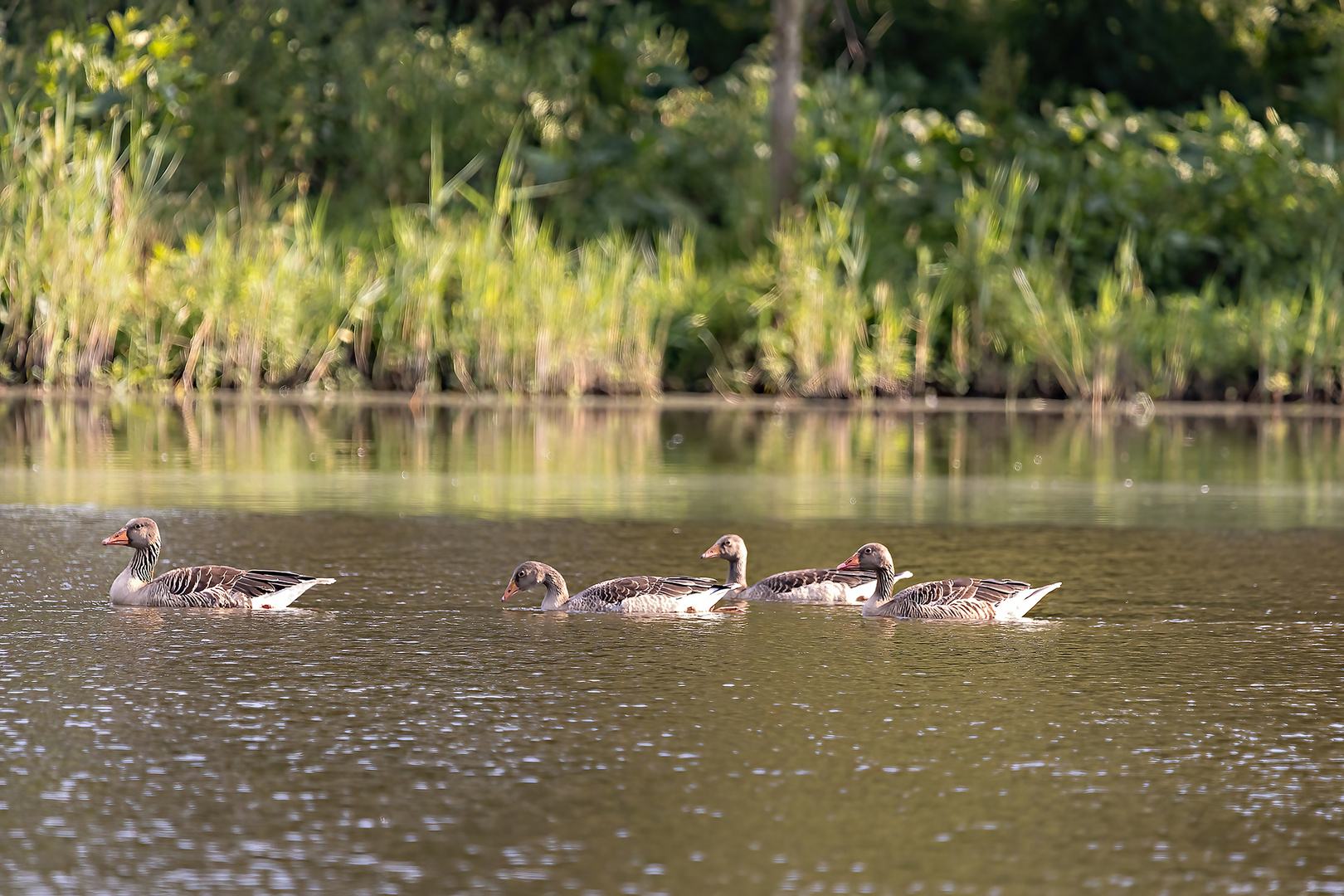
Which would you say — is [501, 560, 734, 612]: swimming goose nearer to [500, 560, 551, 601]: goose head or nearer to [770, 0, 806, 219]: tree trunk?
[500, 560, 551, 601]: goose head

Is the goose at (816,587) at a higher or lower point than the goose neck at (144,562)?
lower

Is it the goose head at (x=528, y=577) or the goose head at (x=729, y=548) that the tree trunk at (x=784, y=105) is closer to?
the goose head at (x=729, y=548)

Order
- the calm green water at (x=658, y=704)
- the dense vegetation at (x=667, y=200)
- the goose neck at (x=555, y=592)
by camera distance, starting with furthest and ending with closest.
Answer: the dense vegetation at (x=667, y=200) → the goose neck at (x=555, y=592) → the calm green water at (x=658, y=704)

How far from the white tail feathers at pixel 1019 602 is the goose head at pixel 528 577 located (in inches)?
69.8

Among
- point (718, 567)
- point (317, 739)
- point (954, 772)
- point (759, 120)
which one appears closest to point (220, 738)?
point (317, 739)

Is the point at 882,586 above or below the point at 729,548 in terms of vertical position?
below

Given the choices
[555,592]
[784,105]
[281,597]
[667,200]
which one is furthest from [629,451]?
[667,200]

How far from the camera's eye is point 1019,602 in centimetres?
784

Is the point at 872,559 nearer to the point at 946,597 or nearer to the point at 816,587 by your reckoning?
the point at 946,597

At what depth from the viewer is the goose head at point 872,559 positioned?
26.1 ft

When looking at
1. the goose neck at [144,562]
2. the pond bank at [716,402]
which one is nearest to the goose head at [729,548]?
the goose neck at [144,562]

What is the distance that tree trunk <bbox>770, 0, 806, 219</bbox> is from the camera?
24.5 m

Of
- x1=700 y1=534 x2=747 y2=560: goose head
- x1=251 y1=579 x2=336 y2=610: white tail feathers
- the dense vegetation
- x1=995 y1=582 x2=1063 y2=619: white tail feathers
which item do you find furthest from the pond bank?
x1=995 y1=582 x2=1063 y2=619: white tail feathers

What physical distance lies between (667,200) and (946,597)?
2061cm
